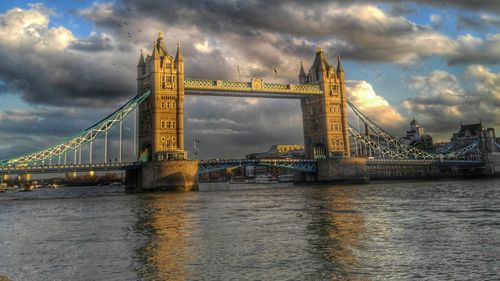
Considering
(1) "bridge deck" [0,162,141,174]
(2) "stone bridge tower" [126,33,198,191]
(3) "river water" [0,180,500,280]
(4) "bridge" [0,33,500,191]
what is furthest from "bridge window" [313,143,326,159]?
(3) "river water" [0,180,500,280]

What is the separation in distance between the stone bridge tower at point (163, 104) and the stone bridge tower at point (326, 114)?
36.8 metres

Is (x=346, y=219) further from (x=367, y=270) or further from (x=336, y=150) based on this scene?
(x=336, y=150)

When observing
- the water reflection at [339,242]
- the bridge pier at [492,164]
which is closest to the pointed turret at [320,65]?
the bridge pier at [492,164]

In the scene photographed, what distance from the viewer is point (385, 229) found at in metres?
23.5

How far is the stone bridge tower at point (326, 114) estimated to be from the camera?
104750 millimetres

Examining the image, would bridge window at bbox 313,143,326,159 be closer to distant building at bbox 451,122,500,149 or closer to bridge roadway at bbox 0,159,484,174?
bridge roadway at bbox 0,159,484,174

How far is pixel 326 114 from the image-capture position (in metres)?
105

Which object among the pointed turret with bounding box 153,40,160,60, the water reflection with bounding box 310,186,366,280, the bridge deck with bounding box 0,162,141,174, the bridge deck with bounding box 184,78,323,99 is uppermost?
the pointed turret with bounding box 153,40,160,60

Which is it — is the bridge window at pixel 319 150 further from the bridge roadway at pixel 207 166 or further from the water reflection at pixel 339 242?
the water reflection at pixel 339 242

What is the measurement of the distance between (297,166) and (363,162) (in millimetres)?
15556

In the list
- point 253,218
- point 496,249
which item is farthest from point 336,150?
point 496,249

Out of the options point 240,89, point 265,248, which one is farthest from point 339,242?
point 240,89

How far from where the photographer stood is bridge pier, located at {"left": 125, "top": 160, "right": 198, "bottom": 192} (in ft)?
243

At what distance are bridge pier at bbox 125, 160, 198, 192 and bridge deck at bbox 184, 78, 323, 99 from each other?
57.8 feet
